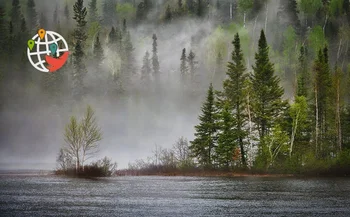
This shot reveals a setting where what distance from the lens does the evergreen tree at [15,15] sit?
302 feet

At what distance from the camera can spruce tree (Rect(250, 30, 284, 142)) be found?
5553cm

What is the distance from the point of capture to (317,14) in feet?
318

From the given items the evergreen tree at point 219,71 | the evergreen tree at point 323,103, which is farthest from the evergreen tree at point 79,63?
the evergreen tree at point 323,103

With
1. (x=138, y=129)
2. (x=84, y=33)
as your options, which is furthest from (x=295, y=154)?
(x=84, y=33)

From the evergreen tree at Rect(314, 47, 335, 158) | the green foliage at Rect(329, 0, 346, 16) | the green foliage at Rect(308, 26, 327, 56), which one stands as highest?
the green foliage at Rect(329, 0, 346, 16)

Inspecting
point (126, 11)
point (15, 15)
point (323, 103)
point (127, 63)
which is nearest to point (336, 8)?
point (126, 11)

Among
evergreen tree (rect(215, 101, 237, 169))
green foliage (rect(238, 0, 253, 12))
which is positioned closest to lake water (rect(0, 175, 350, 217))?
evergreen tree (rect(215, 101, 237, 169))

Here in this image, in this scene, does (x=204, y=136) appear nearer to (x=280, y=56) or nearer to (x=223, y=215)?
(x=223, y=215)

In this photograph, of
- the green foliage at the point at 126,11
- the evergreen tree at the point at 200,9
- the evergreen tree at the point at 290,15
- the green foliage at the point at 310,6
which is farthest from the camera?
the green foliage at the point at 126,11

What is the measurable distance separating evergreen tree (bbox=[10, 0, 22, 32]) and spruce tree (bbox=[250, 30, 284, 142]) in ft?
174

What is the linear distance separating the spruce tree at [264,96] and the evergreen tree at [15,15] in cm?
5289

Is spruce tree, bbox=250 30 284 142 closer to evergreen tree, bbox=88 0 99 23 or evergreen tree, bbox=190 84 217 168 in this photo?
evergreen tree, bbox=190 84 217 168

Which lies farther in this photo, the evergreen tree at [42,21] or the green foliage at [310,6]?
the green foliage at [310,6]

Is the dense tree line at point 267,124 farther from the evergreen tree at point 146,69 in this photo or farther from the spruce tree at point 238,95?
the evergreen tree at point 146,69
